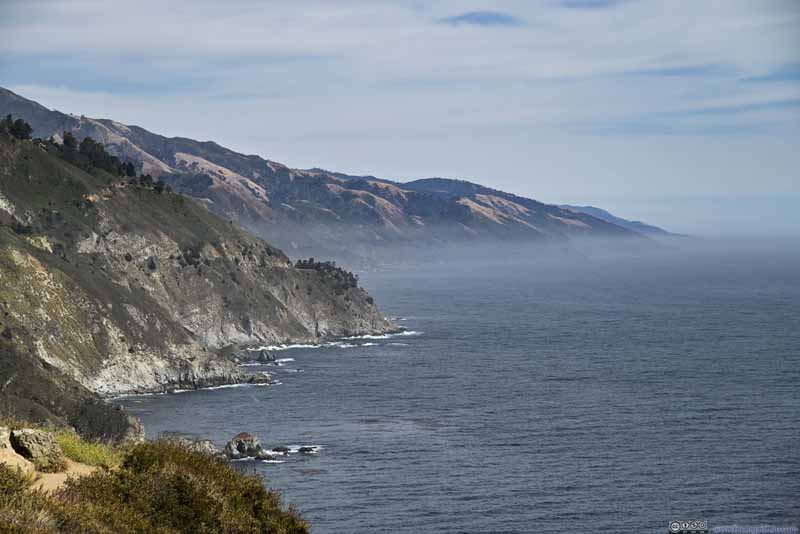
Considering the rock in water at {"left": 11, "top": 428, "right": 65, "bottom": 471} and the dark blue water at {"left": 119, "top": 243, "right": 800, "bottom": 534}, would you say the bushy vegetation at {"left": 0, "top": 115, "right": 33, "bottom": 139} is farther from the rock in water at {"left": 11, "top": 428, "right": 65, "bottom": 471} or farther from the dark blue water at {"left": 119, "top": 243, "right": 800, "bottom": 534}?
the rock in water at {"left": 11, "top": 428, "right": 65, "bottom": 471}

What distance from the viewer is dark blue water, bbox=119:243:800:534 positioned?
69188 mm

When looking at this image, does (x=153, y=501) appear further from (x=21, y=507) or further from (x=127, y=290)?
(x=127, y=290)

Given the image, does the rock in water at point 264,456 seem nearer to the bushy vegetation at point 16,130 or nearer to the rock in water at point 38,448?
the rock in water at point 38,448

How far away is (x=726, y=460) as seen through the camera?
81375 mm

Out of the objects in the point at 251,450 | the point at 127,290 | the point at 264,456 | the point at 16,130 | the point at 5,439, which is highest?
the point at 16,130

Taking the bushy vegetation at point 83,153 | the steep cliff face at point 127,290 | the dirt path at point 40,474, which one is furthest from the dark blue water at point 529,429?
the bushy vegetation at point 83,153

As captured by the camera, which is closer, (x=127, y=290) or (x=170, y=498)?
(x=170, y=498)

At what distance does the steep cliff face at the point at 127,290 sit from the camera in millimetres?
119000

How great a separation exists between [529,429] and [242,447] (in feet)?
92.7

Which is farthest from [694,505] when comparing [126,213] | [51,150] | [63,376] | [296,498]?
[51,150]

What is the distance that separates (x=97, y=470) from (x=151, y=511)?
1.32 meters

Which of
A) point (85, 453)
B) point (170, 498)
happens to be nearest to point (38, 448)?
point (85, 453)

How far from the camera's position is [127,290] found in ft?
476

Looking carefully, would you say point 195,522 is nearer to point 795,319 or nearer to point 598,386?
point 598,386
